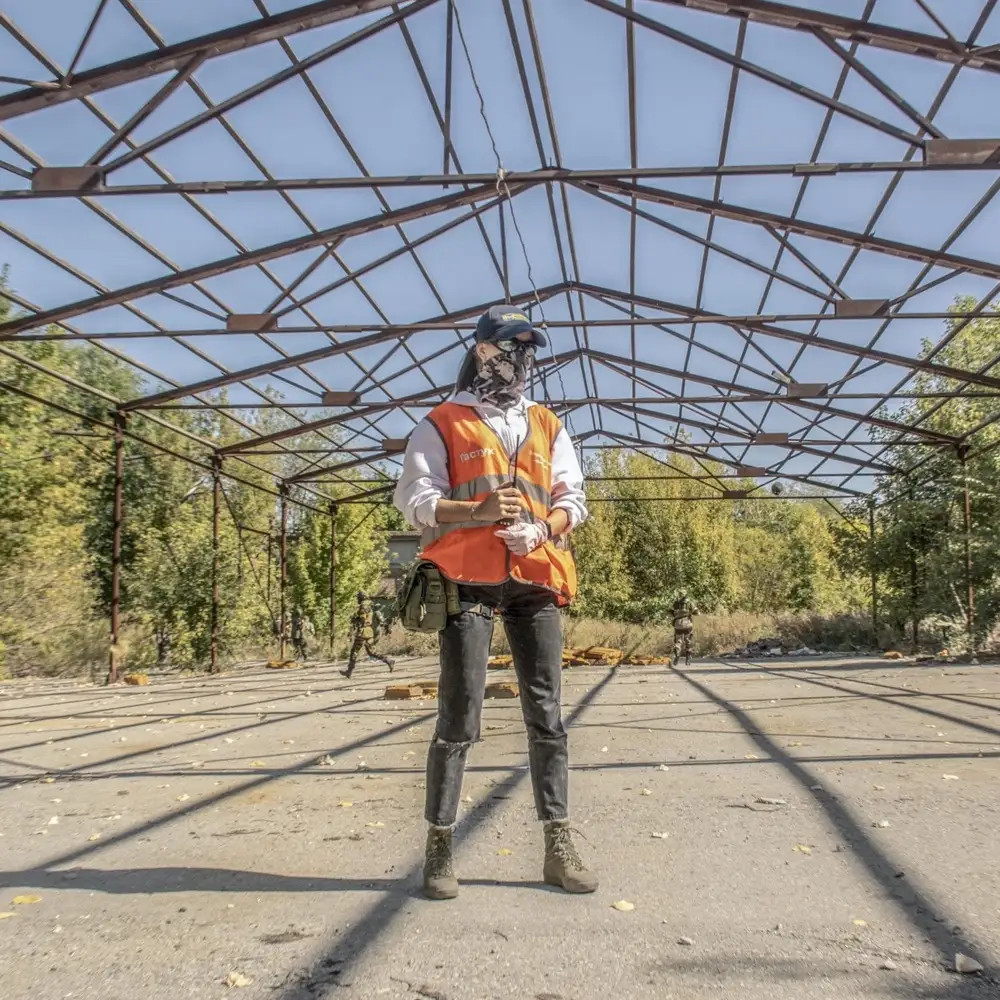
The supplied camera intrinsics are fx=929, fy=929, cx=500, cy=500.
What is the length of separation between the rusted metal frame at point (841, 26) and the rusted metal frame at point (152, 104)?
3.91 meters

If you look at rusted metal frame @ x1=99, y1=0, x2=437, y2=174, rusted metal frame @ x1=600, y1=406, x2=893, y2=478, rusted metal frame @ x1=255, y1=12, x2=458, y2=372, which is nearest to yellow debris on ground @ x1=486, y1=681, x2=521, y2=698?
rusted metal frame @ x1=255, y1=12, x2=458, y2=372

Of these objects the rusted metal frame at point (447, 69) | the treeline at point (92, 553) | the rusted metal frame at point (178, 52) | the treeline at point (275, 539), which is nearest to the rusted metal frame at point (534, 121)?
the rusted metal frame at point (447, 69)

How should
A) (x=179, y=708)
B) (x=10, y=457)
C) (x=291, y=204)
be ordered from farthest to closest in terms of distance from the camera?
(x=10, y=457) < (x=179, y=708) < (x=291, y=204)

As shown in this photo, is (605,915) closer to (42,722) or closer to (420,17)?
(420,17)

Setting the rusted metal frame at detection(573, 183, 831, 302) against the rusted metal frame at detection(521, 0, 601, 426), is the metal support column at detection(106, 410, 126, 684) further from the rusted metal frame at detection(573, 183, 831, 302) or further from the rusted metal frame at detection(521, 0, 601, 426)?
the rusted metal frame at detection(573, 183, 831, 302)

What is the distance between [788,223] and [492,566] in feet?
28.6

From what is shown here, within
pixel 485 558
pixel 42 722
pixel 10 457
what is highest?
pixel 10 457

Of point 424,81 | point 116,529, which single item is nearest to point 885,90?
point 424,81

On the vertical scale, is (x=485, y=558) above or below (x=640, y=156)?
below

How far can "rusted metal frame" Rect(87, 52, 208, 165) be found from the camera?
24.9 feet

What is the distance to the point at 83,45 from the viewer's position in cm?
727

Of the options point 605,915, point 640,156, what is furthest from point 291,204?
point 605,915

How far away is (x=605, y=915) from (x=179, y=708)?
30.6ft

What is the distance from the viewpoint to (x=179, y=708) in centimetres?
1119
